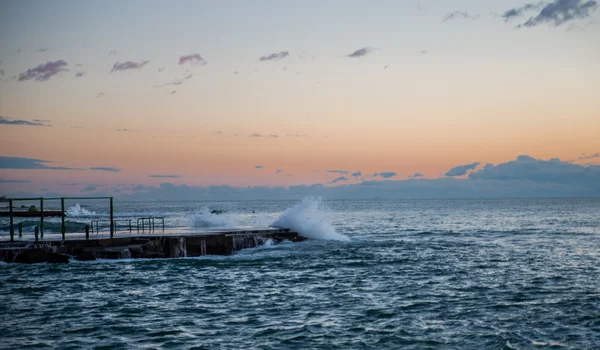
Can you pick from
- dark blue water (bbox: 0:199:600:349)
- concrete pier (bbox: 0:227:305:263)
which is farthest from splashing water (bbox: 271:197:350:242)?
dark blue water (bbox: 0:199:600:349)

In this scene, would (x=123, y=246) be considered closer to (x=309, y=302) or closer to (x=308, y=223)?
(x=309, y=302)

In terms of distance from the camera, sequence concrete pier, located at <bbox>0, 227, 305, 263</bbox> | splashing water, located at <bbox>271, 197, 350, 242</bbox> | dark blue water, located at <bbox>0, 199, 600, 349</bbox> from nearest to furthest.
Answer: dark blue water, located at <bbox>0, 199, 600, 349</bbox>, concrete pier, located at <bbox>0, 227, 305, 263</bbox>, splashing water, located at <bbox>271, 197, 350, 242</bbox>

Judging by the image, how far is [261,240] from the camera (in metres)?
39.5

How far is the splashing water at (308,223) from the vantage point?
154 ft

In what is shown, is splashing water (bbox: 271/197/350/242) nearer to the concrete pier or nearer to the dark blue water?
the concrete pier

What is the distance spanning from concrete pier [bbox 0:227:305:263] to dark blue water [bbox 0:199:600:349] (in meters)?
1.27

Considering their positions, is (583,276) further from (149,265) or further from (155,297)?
(149,265)

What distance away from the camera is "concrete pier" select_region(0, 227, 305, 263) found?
3022cm

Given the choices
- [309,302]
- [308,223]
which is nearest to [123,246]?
[309,302]

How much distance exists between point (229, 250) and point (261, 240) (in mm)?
4007

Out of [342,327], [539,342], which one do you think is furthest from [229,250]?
[539,342]

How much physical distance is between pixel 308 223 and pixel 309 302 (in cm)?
2841

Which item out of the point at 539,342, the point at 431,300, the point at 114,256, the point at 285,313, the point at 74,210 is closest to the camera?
the point at 539,342

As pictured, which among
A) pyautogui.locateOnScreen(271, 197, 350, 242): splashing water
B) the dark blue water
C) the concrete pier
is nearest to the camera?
the dark blue water
